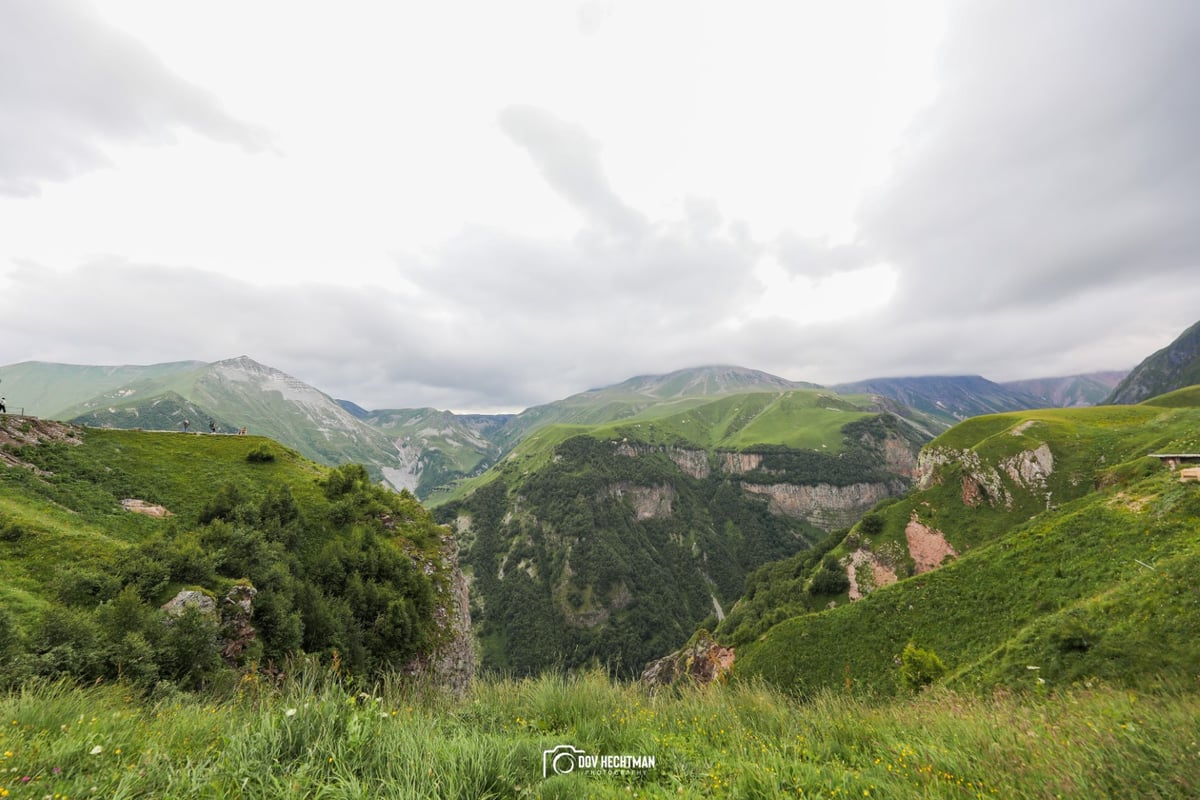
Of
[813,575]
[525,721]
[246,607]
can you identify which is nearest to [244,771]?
[525,721]

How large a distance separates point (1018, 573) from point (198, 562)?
177 ft

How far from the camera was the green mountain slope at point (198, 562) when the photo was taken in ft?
42.1

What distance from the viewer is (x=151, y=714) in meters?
7.42

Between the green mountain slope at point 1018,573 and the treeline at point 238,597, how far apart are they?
19184mm

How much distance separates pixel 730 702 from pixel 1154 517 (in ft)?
123

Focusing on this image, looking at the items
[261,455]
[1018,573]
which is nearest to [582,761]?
[1018,573]

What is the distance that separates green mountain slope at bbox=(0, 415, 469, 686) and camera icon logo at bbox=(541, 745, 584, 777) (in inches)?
226

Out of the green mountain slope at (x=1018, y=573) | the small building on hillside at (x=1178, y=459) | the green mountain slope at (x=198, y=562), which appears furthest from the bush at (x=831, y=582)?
the green mountain slope at (x=198, y=562)

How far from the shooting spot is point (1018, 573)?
105 feet

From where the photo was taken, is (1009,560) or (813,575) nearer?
(1009,560)

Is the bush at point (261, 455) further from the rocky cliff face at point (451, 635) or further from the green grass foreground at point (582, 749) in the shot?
the green grass foreground at point (582, 749)

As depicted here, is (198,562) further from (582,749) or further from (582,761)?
(582,761)

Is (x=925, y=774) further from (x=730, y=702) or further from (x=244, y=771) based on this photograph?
(x=244, y=771)

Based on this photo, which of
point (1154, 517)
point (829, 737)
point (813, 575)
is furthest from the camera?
point (813, 575)
